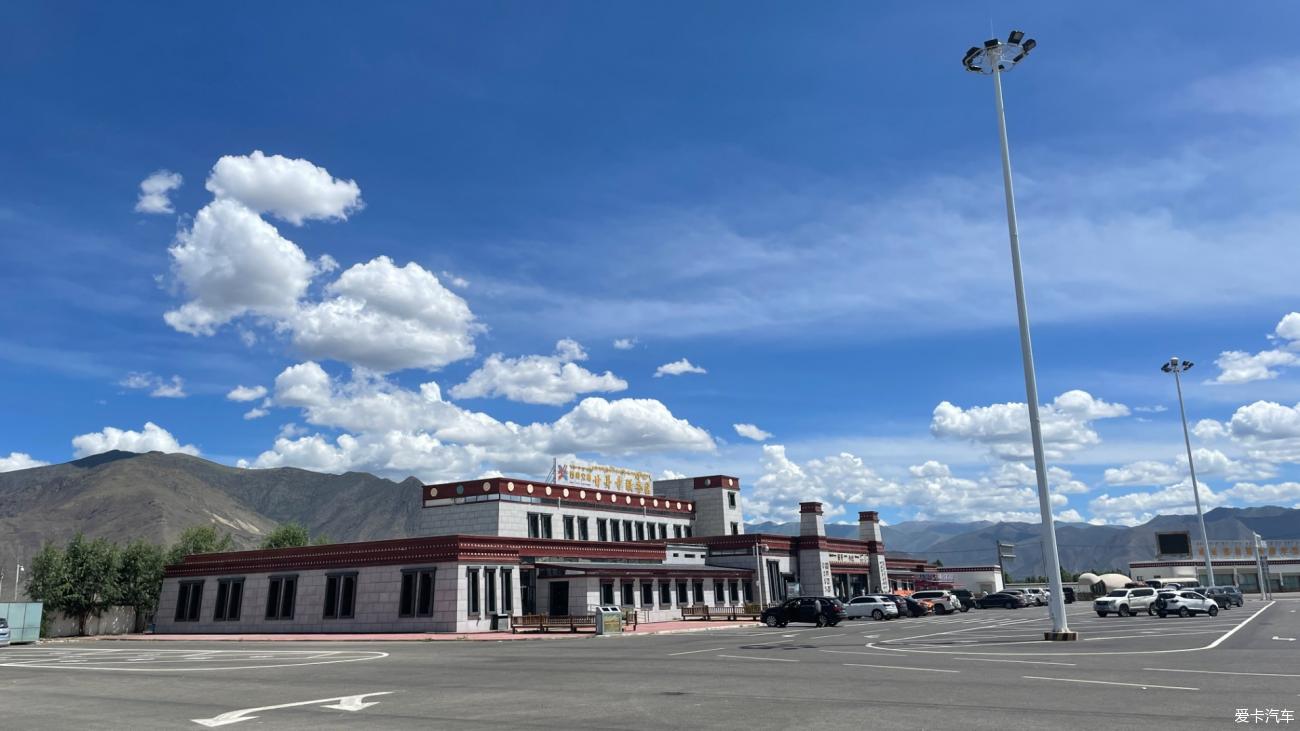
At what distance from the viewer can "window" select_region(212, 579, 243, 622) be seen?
61.1m

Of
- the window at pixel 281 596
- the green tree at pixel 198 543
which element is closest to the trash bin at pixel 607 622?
the window at pixel 281 596

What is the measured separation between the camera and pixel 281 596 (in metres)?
58.7

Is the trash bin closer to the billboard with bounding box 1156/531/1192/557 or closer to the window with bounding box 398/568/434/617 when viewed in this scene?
the window with bounding box 398/568/434/617

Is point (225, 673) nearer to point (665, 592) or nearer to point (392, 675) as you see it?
point (392, 675)

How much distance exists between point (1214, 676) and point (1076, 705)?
6380 mm

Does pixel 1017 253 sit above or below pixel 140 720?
above

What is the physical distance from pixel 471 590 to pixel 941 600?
34.8 metres

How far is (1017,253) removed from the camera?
34750mm

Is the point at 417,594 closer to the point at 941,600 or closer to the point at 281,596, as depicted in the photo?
the point at 281,596

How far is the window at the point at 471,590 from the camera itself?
5176 centimetres

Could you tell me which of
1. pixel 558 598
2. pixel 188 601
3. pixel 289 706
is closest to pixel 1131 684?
pixel 289 706

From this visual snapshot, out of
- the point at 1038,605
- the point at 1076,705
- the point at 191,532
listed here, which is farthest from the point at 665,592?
the point at 191,532

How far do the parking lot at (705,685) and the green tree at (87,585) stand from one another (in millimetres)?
40736

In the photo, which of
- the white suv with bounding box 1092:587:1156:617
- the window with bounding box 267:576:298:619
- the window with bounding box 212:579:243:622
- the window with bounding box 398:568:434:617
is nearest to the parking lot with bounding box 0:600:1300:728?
the window with bounding box 398:568:434:617
